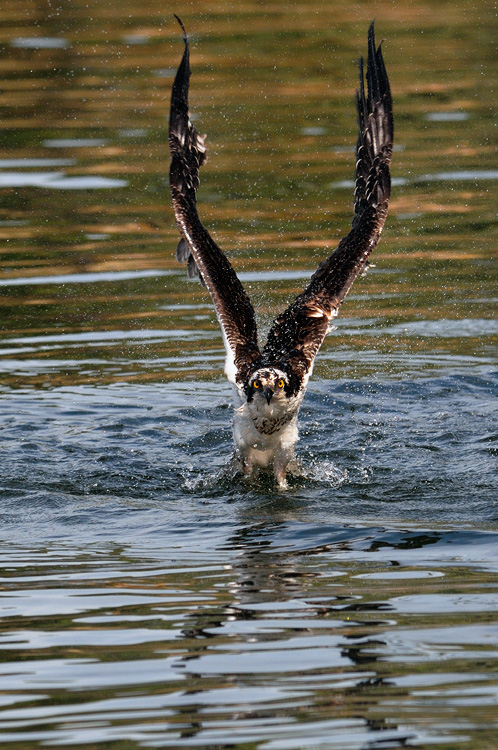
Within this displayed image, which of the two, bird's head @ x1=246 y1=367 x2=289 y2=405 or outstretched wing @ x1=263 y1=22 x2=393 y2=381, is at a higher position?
outstretched wing @ x1=263 y1=22 x2=393 y2=381

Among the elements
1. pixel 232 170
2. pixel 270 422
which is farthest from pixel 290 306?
pixel 232 170

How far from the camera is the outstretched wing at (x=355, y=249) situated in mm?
9820

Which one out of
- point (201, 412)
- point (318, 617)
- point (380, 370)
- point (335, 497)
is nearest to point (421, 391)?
point (380, 370)

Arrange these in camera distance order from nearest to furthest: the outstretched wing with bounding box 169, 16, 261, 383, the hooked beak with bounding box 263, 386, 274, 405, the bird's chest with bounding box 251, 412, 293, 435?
the hooked beak with bounding box 263, 386, 274, 405 < the bird's chest with bounding box 251, 412, 293, 435 < the outstretched wing with bounding box 169, 16, 261, 383

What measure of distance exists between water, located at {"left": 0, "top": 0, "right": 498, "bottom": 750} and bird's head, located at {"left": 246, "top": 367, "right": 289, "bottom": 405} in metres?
0.74

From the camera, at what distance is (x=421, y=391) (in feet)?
37.3

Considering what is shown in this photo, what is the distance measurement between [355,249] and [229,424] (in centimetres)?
188

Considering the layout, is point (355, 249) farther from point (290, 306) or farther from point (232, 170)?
point (232, 170)

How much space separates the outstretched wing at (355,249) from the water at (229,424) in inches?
35.7

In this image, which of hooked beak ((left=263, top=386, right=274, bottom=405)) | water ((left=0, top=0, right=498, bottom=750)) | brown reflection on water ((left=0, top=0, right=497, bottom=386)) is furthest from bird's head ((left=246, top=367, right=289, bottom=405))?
brown reflection on water ((left=0, top=0, right=497, bottom=386))

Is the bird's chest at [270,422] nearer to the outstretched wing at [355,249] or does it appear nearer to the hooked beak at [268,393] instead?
the outstretched wing at [355,249]

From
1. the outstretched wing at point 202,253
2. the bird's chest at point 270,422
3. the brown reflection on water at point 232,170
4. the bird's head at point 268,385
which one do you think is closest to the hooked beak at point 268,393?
the bird's head at point 268,385

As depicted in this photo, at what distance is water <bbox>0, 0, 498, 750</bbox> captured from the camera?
5477 mm

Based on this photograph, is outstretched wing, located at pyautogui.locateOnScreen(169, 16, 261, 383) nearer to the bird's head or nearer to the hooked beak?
the bird's head
